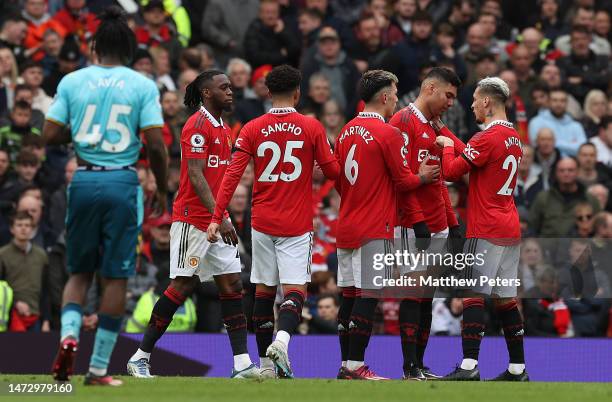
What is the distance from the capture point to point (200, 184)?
1307cm

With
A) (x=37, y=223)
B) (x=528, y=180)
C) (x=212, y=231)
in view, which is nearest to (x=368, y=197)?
(x=212, y=231)

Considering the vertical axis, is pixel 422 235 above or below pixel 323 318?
above

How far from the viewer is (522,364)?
13391mm

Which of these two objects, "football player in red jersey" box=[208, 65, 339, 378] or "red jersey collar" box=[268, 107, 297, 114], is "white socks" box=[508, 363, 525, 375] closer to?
"football player in red jersey" box=[208, 65, 339, 378]

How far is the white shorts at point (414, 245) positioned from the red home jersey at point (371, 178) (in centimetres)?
35

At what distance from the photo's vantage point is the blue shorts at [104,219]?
36.7 ft

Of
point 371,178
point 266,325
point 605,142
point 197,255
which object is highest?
point 605,142

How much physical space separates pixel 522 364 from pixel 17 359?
5614mm

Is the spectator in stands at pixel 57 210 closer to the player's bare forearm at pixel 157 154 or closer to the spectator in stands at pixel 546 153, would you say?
the spectator in stands at pixel 546 153

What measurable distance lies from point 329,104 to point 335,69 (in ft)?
4.69

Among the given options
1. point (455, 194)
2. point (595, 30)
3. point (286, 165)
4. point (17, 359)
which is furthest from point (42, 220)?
point (595, 30)

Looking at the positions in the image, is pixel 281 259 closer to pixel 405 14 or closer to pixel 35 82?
pixel 35 82

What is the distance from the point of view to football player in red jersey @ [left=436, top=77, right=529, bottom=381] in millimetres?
13117

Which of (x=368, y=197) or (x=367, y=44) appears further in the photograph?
(x=367, y=44)
